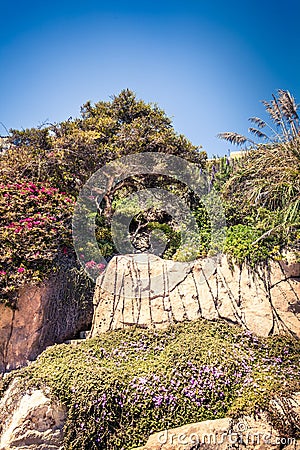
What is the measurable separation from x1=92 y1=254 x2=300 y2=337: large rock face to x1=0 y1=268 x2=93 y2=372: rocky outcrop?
0.65 meters

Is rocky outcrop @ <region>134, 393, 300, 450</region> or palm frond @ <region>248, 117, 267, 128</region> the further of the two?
palm frond @ <region>248, 117, 267, 128</region>

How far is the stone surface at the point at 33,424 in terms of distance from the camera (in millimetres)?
3896

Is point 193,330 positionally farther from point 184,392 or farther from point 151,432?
point 151,432

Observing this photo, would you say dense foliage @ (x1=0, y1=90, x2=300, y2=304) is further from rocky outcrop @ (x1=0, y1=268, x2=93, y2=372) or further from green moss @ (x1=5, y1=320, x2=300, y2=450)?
green moss @ (x1=5, y1=320, x2=300, y2=450)

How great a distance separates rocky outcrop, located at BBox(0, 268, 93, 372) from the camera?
5.43m

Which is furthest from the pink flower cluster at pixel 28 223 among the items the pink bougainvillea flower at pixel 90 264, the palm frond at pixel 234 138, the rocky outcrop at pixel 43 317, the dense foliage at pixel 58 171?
the palm frond at pixel 234 138

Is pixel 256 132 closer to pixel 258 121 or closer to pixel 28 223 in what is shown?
pixel 258 121

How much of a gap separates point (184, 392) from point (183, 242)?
3.54 meters

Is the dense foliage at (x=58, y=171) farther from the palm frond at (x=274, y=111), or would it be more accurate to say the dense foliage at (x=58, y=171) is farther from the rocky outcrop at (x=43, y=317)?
the palm frond at (x=274, y=111)

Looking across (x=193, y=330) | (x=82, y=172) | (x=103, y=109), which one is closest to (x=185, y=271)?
(x=193, y=330)

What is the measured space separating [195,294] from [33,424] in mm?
2906

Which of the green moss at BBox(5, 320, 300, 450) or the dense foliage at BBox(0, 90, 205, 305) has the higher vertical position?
the dense foliage at BBox(0, 90, 205, 305)

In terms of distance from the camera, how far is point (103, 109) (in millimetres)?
8719

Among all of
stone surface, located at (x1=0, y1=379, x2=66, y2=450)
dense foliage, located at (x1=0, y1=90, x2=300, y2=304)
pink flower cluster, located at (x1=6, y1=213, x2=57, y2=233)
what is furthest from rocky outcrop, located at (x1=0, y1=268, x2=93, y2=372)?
stone surface, located at (x1=0, y1=379, x2=66, y2=450)
